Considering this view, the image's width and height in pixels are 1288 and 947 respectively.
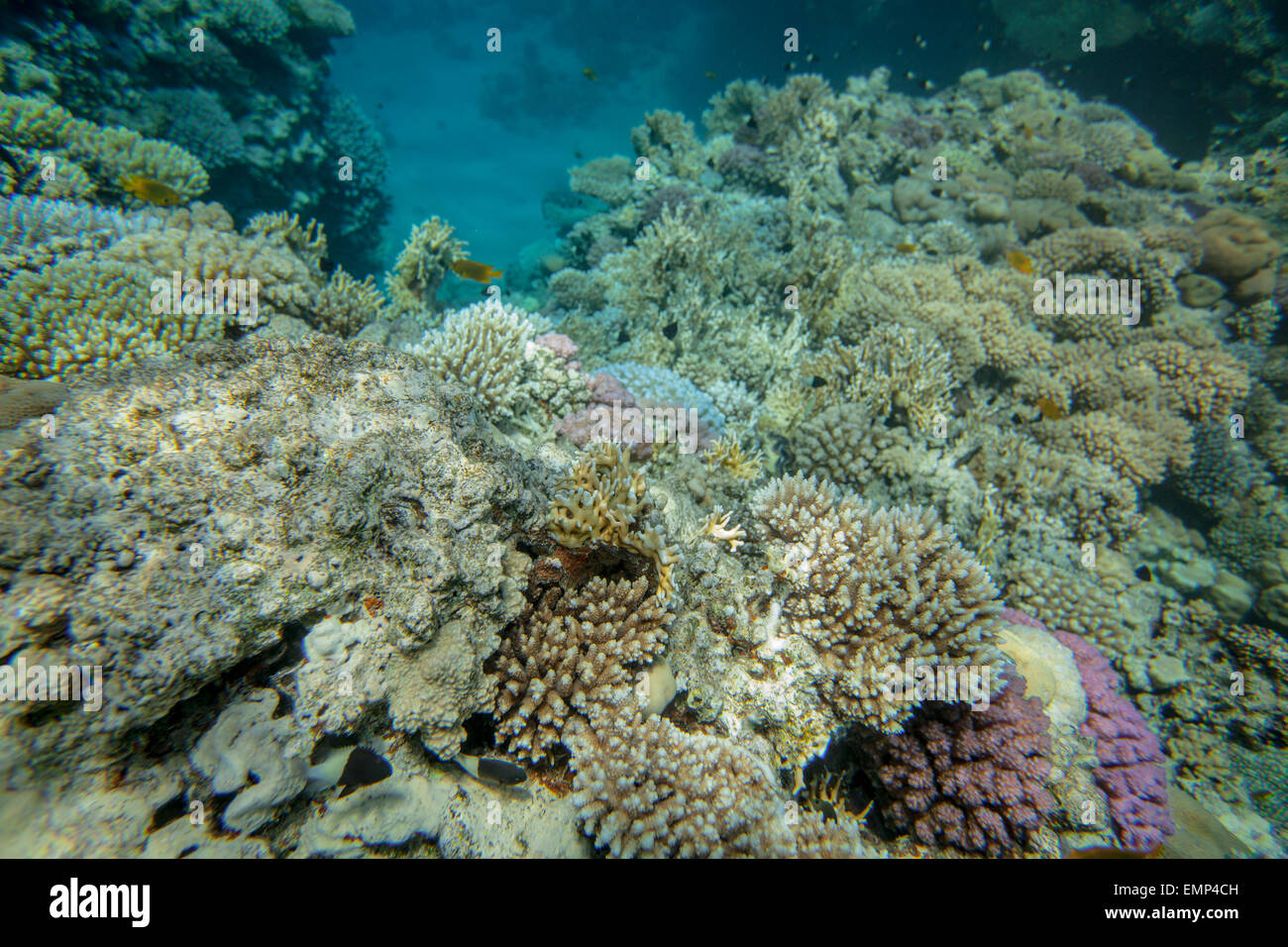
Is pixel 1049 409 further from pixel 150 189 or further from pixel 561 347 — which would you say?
pixel 150 189

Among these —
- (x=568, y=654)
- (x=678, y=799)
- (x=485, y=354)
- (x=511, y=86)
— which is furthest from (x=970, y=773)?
(x=511, y=86)

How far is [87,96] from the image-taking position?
31.6 ft

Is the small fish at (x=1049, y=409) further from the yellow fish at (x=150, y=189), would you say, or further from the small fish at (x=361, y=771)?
the yellow fish at (x=150, y=189)

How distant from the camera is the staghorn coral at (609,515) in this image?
308 cm

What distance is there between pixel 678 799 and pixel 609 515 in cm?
172

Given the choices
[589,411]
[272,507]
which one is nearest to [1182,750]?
[589,411]

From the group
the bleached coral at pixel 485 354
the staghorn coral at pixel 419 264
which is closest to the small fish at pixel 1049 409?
the bleached coral at pixel 485 354

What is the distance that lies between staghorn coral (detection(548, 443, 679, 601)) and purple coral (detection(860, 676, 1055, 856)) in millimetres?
2319

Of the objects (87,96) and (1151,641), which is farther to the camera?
(87,96)

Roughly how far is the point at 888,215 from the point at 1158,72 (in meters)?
18.9

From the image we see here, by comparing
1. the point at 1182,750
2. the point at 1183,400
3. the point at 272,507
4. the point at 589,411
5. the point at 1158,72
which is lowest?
the point at 1182,750
